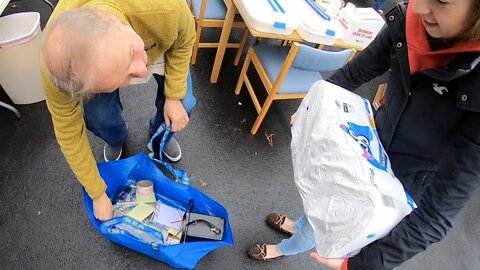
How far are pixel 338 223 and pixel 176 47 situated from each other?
76 cm

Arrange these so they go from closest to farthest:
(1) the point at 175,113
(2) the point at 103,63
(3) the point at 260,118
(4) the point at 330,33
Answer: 1. (2) the point at 103,63
2. (1) the point at 175,113
3. (4) the point at 330,33
4. (3) the point at 260,118

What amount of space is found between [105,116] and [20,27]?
68 cm

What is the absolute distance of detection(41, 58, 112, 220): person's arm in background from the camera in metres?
0.78

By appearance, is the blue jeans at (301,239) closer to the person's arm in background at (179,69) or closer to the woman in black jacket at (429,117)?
the woman in black jacket at (429,117)

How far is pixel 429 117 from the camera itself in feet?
2.37

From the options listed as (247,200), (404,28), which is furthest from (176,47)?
(247,200)

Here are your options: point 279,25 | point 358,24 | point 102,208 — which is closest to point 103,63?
point 102,208

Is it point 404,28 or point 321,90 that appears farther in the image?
point 321,90

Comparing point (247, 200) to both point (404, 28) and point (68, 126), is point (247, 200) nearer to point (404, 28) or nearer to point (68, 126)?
point (68, 126)

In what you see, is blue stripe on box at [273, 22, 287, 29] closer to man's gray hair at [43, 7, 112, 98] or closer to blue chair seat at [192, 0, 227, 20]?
blue chair seat at [192, 0, 227, 20]

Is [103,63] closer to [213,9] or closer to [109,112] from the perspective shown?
[109,112]

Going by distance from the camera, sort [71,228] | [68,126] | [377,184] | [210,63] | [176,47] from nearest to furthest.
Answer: [377,184]
[68,126]
[176,47]
[71,228]
[210,63]

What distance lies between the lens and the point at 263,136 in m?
1.89

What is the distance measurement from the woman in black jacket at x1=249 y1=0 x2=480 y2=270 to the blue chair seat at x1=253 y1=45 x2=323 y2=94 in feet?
2.35
